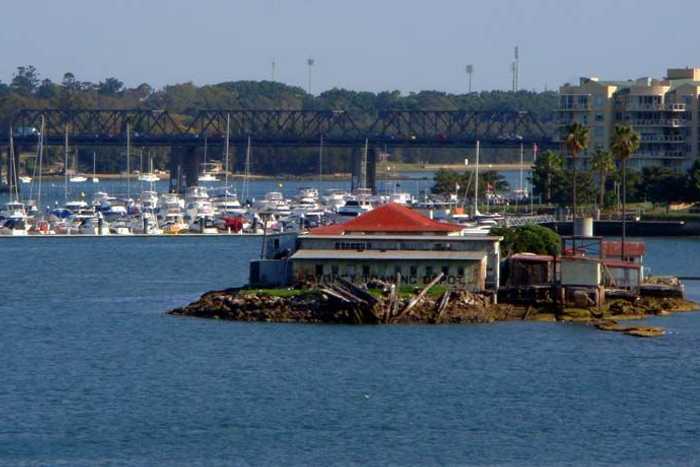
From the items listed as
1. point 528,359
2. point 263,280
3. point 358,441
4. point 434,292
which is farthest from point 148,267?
point 358,441

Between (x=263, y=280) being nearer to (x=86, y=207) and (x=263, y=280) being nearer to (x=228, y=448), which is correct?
(x=228, y=448)

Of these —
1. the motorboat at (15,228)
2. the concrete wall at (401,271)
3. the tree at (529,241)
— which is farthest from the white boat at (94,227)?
the concrete wall at (401,271)

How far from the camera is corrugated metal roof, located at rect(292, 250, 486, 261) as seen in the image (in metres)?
71.8

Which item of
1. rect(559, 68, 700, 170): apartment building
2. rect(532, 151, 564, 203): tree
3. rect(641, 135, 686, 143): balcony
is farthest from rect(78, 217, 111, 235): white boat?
rect(641, 135, 686, 143): balcony

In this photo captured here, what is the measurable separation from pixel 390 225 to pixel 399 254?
3551 mm

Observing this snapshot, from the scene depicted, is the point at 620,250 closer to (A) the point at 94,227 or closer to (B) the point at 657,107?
(A) the point at 94,227

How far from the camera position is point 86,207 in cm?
14238

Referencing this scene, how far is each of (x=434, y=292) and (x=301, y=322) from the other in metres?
5.24

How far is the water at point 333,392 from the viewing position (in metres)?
47.1

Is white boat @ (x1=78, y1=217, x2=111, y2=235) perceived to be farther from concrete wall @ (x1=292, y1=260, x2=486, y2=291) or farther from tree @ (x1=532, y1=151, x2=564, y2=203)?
concrete wall @ (x1=292, y1=260, x2=486, y2=291)

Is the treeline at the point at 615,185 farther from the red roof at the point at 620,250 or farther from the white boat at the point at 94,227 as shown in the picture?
the red roof at the point at 620,250

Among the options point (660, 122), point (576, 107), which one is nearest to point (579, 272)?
point (660, 122)

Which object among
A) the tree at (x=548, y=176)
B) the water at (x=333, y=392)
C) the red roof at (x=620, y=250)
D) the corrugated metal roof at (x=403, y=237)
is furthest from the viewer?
the tree at (x=548, y=176)

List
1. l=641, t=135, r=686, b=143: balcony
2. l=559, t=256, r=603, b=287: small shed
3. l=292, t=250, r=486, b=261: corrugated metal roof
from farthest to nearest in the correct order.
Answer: l=641, t=135, r=686, b=143: balcony < l=292, t=250, r=486, b=261: corrugated metal roof < l=559, t=256, r=603, b=287: small shed
